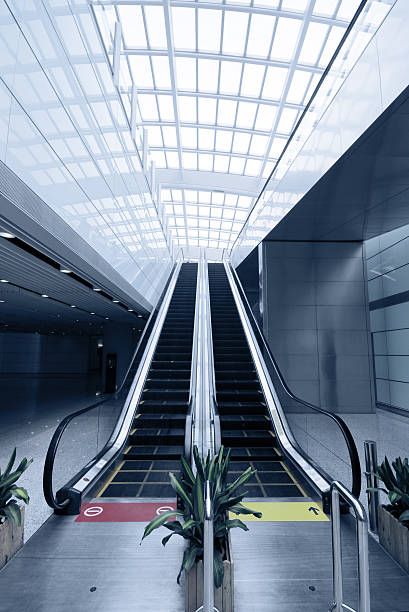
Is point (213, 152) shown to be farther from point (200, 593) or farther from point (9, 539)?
point (200, 593)

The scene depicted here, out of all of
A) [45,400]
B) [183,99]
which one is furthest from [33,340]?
[183,99]

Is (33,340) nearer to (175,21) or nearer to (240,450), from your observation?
(175,21)

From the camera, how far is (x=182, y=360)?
9.17m

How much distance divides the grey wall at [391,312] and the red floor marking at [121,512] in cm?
1034

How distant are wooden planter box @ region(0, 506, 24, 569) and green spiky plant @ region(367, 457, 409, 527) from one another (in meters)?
3.57

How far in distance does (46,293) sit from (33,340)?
23.6 meters

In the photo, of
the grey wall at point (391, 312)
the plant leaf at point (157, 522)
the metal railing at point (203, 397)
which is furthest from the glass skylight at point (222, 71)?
the plant leaf at point (157, 522)

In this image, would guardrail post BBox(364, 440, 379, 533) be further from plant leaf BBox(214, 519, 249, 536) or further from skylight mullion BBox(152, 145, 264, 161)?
skylight mullion BBox(152, 145, 264, 161)

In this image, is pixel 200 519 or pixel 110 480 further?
pixel 110 480

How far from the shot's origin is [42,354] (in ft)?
99.3

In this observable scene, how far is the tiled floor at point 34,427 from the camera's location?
4441 mm

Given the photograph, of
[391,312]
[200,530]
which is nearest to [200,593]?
Answer: [200,530]

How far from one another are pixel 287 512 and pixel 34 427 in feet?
24.4

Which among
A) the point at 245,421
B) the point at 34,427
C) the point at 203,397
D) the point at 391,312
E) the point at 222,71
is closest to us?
the point at 203,397
